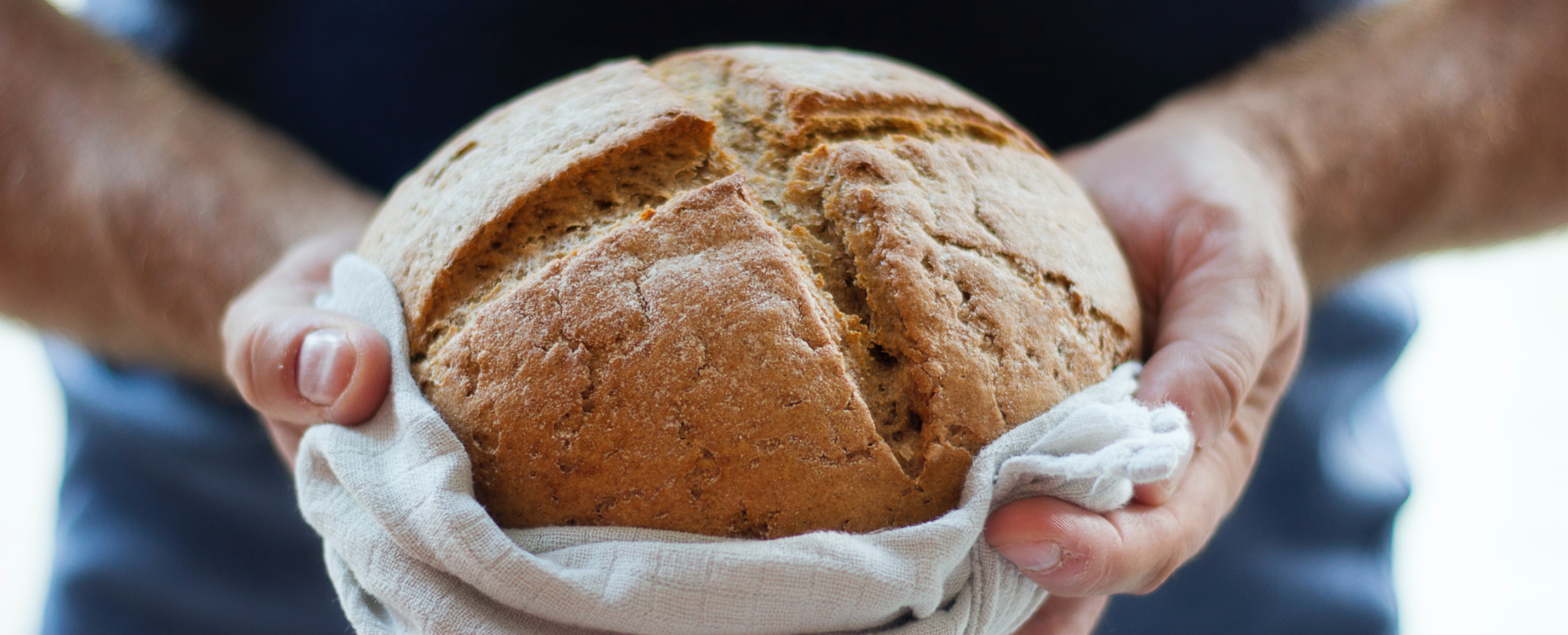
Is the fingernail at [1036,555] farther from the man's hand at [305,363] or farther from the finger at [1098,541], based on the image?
the man's hand at [305,363]

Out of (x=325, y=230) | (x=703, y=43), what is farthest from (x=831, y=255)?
(x=325, y=230)

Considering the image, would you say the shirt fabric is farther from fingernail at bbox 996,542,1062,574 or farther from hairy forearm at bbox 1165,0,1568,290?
fingernail at bbox 996,542,1062,574

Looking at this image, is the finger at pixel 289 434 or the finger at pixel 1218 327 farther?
the finger at pixel 289 434

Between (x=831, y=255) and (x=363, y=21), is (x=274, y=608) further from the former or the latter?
(x=831, y=255)

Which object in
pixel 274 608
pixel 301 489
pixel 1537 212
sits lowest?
pixel 274 608

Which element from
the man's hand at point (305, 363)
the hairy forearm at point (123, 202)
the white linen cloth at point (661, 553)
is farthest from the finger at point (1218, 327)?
the hairy forearm at point (123, 202)
